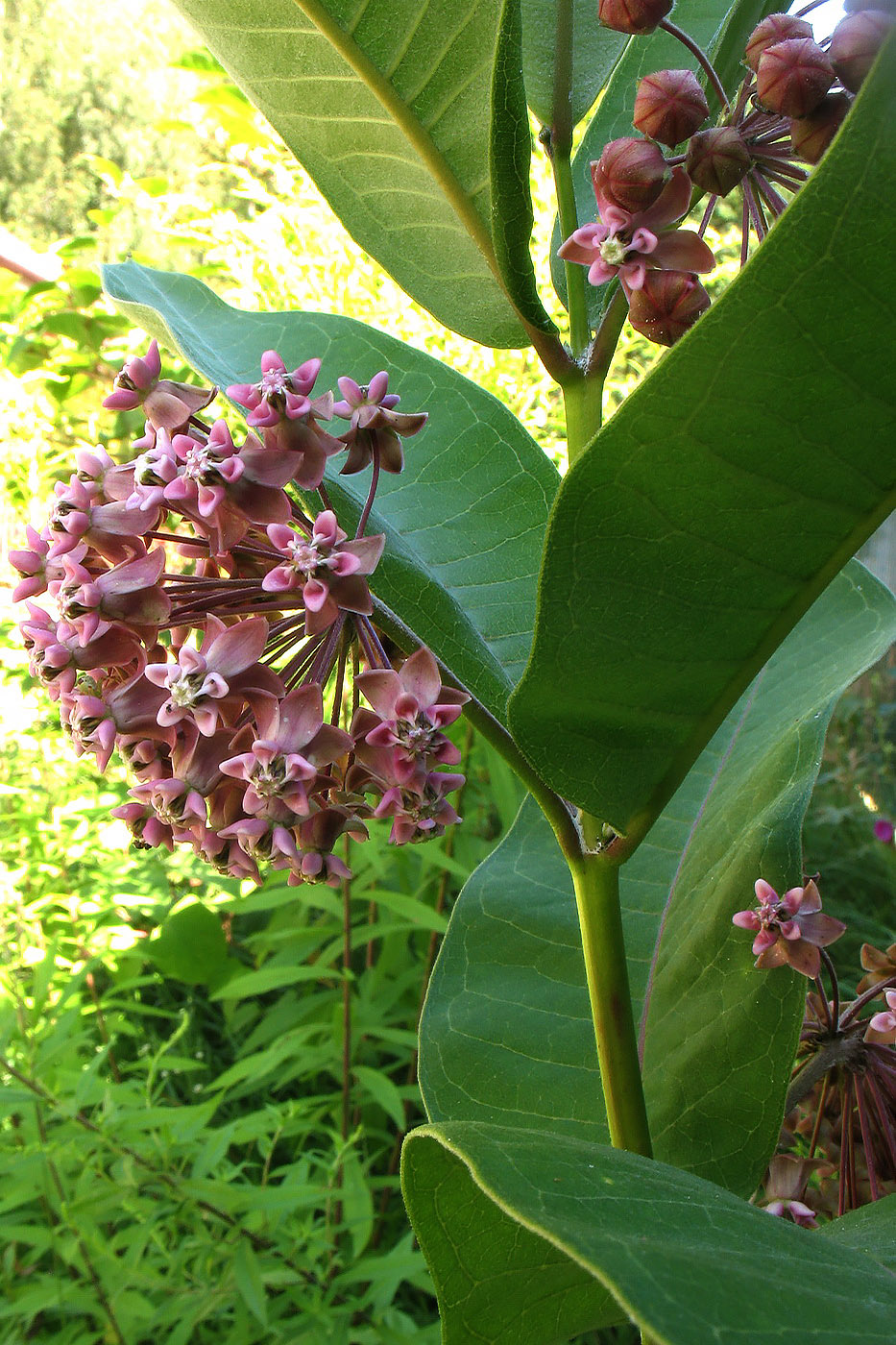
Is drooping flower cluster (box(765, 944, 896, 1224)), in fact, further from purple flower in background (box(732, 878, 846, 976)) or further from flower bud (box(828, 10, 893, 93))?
flower bud (box(828, 10, 893, 93))

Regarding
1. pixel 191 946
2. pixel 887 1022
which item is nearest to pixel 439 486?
pixel 887 1022

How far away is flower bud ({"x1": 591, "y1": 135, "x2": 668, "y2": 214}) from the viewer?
40 centimetres

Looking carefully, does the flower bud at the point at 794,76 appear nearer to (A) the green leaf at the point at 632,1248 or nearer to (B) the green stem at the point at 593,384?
(B) the green stem at the point at 593,384

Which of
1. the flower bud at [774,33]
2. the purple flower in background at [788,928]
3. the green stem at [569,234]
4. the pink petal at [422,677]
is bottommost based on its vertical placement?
the purple flower in background at [788,928]

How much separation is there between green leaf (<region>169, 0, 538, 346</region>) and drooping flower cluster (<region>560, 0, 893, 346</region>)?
0.06 metres

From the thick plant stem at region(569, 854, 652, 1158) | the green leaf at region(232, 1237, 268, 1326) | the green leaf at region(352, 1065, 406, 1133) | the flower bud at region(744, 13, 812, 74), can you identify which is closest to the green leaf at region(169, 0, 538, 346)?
the flower bud at region(744, 13, 812, 74)

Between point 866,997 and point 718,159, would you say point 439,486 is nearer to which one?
point 718,159

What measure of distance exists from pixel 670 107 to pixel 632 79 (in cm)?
17

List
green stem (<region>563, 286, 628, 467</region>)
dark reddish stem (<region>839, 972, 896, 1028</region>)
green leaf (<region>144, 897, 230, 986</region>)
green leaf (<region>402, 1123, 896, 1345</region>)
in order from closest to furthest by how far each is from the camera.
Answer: green leaf (<region>402, 1123, 896, 1345</region>) → green stem (<region>563, 286, 628, 467</region>) → dark reddish stem (<region>839, 972, 896, 1028</region>) → green leaf (<region>144, 897, 230, 986</region>)

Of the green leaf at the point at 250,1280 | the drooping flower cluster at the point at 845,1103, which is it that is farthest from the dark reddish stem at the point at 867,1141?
the green leaf at the point at 250,1280

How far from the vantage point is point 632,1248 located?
28cm

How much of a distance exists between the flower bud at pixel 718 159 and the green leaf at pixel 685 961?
0.26 m

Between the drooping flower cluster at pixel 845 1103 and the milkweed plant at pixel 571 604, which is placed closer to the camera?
the milkweed plant at pixel 571 604

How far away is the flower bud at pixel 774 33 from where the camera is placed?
41 centimetres
